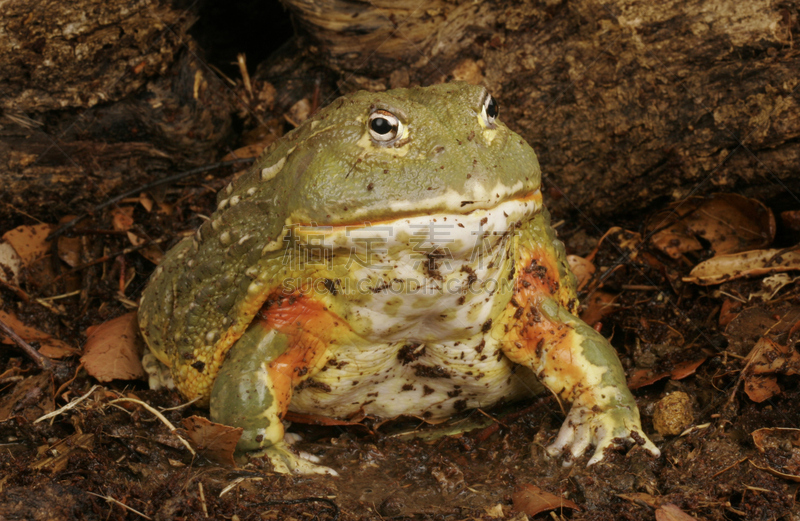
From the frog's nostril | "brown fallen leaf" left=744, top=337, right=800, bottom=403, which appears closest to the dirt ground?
"brown fallen leaf" left=744, top=337, right=800, bottom=403

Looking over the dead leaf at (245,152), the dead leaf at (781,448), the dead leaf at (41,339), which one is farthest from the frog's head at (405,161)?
the dead leaf at (245,152)

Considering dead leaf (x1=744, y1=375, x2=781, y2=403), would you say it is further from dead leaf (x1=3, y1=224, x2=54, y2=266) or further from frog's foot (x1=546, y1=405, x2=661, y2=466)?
dead leaf (x1=3, y1=224, x2=54, y2=266)

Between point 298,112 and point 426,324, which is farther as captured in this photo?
point 298,112

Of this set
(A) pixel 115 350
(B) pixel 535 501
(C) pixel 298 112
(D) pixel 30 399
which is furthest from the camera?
(C) pixel 298 112

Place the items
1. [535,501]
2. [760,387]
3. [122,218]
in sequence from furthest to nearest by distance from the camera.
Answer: [122,218], [760,387], [535,501]

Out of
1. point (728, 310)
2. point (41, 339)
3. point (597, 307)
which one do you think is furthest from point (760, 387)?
point (41, 339)

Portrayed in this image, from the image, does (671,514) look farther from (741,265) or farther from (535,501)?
(741,265)

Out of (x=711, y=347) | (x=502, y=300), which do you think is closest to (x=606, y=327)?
(x=711, y=347)

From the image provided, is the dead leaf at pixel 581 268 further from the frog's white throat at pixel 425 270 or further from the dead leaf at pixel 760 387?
the dead leaf at pixel 760 387
